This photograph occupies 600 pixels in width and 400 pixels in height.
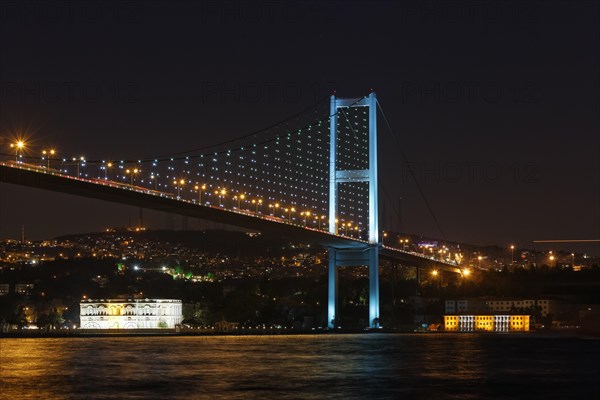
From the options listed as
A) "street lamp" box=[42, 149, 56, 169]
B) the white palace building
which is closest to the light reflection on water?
"street lamp" box=[42, 149, 56, 169]

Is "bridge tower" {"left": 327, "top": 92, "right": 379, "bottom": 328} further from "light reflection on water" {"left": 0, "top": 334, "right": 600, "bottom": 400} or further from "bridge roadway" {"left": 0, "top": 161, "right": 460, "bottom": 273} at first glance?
"light reflection on water" {"left": 0, "top": 334, "right": 600, "bottom": 400}

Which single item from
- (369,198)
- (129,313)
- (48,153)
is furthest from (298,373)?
(129,313)

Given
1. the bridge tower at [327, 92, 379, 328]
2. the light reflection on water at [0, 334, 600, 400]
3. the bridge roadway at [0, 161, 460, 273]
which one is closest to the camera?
the light reflection on water at [0, 334, 600, 400]

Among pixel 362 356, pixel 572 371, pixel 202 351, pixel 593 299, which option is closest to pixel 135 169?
pixel 202 351

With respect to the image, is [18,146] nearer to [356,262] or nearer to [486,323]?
[356,262]

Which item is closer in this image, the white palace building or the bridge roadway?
the bridge roadway

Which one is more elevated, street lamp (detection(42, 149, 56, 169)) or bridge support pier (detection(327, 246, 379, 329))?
street lamp (detection(42, 149, 56, 169))

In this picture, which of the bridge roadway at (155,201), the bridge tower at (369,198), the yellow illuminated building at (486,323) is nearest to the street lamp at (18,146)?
the bridge roadway at (155,201)
